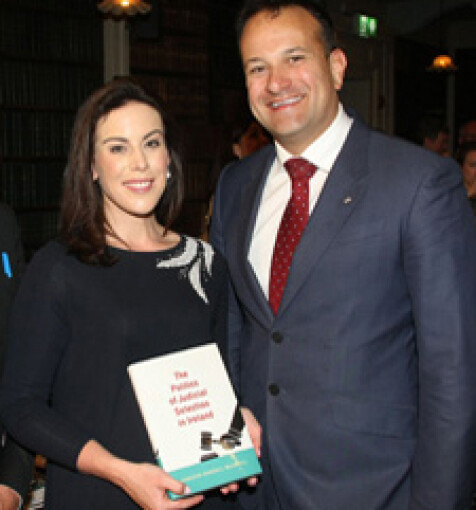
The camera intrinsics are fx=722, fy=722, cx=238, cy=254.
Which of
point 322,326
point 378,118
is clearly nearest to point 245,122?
point 322,326

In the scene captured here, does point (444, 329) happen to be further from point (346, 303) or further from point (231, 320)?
point (231, 320)

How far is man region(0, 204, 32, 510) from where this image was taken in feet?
5.60

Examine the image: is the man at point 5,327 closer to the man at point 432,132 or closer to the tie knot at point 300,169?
the tie knot at point 300,169

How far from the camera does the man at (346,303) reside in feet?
5.47

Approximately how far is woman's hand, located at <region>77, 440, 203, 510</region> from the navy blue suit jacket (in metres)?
0.37

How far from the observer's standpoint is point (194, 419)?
1620 millimetres

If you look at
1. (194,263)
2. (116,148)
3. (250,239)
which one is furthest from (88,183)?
(250,239)

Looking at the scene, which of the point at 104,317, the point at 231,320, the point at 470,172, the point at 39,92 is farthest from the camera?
the point at 39,92

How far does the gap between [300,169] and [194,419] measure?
731mm

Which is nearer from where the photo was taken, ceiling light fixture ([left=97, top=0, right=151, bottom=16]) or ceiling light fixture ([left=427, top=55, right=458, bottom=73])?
ceiling light fixture ([left=97, top=0, right=151, bottom=16])

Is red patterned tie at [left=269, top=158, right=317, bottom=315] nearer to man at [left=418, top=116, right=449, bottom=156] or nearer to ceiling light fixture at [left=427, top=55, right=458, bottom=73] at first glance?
man at [left=418, top=116, right=449, bottom=156]

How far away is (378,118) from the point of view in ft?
32.4

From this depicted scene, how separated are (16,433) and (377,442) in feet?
2.83

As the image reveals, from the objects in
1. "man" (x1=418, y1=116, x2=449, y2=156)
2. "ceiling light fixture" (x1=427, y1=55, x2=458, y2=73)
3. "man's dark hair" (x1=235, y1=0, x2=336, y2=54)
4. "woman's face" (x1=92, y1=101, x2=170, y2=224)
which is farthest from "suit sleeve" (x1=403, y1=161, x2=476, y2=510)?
"ceiling light fixture" (x1=427, y1=55, x2=458, y2=73)
